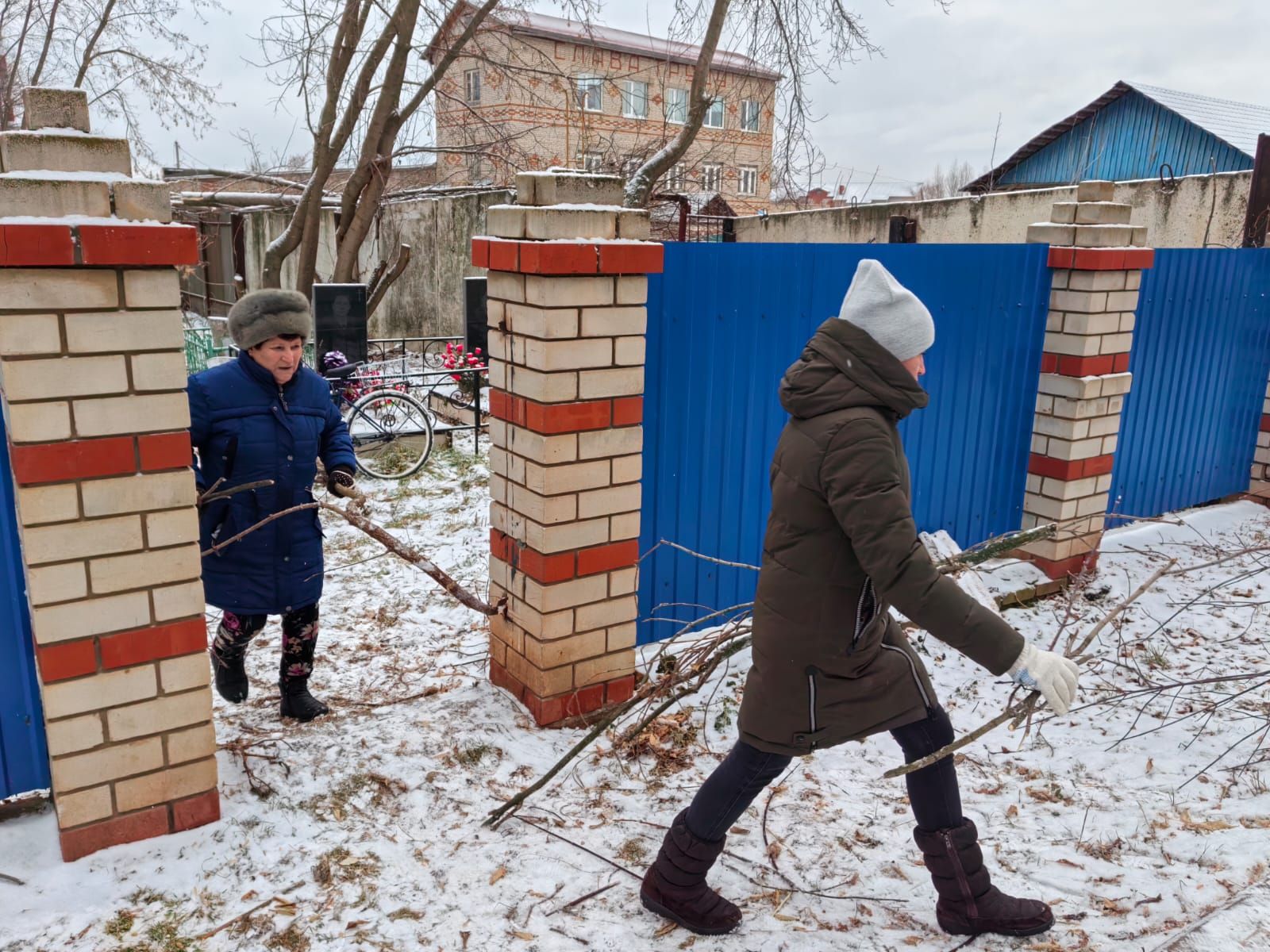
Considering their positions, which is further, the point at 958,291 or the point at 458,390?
the point at 458,390

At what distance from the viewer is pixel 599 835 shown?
2986 millimetres

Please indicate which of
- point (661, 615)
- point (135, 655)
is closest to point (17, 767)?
point (135, 655)

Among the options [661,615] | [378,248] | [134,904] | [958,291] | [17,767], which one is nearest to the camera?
[134,904]

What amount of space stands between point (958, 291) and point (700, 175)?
1100 centimetres

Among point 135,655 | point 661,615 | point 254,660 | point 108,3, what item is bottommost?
point 254,660

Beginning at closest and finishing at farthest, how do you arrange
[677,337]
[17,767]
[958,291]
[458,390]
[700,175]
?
[17,767], [677,337], [958,291], [458,390], [700,175]

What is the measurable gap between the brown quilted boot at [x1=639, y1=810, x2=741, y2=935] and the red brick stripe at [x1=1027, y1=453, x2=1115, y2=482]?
3.72 meters

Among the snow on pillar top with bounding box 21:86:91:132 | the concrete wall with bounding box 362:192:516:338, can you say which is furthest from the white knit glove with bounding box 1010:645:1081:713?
the concrete wall with bounding box 362:192:516:338

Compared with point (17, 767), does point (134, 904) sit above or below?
below

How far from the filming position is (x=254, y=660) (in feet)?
14.3

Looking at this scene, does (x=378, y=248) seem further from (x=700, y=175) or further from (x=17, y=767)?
(x=17, y=767)

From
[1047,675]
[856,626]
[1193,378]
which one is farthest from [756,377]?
[1193,378]

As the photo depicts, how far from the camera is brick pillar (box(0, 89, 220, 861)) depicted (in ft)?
7.70

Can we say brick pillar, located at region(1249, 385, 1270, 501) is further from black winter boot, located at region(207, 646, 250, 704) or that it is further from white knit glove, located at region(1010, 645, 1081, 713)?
black winter boot, located at region(207, 646, 250, 704)
